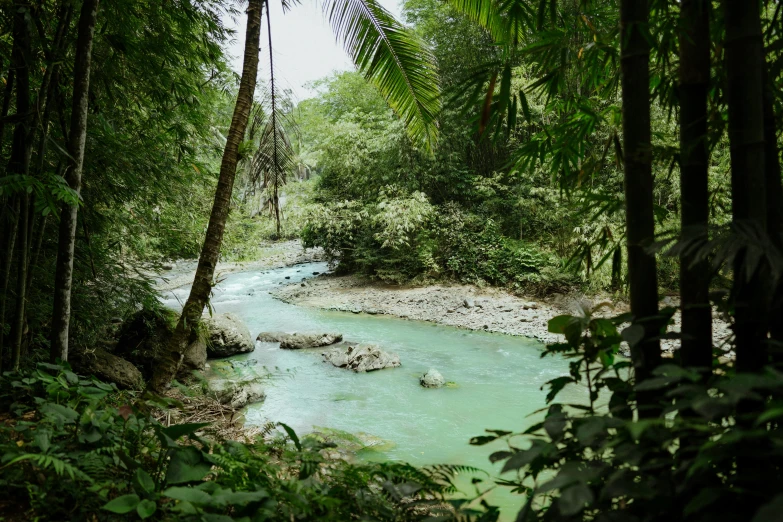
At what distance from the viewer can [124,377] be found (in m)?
4.69

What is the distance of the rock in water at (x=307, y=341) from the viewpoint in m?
7.87

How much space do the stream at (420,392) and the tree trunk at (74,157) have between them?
2.59 m

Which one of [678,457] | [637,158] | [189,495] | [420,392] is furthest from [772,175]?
[420,392]

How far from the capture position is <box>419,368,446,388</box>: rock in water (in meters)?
6.02

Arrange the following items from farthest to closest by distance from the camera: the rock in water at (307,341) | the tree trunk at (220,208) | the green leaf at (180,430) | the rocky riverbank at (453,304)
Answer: the rocky riverbank at (453,304)
the rock in water at (307,341)
the tree trunk at (220,208)
the green leaf at (180,430)

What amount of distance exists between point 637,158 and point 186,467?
1427 millimetres

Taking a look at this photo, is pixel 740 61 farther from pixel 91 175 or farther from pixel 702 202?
pixel 91 175

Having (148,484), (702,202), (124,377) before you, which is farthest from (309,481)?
(124,377)

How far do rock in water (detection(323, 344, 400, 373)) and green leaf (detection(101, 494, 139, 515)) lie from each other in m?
5.51

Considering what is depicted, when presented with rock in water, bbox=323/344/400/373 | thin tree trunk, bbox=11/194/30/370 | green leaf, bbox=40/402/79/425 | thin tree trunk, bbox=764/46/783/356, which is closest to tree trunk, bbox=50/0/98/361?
thin tree trunk, bbox=11/194/30/370

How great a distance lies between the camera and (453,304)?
10.9m

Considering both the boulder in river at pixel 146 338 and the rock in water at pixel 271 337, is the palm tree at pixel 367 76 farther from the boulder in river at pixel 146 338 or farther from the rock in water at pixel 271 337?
the rock in water at pixel 271 337

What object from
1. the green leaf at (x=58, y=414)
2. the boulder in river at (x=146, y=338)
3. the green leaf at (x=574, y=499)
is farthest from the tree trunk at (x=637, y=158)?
→ the boulder in river at (x=146, y=338)

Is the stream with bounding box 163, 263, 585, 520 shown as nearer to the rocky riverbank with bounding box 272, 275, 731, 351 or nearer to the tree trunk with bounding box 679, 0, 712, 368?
the rocky riverbank with bounding box 272, 275, 731, 351
